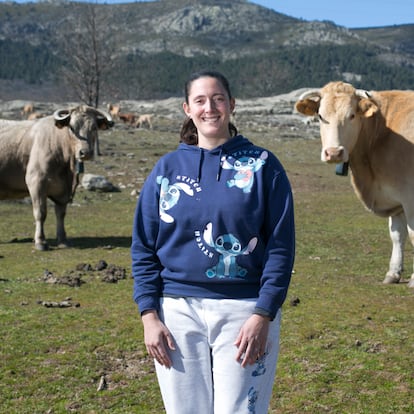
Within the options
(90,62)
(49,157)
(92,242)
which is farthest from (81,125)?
(90,62)

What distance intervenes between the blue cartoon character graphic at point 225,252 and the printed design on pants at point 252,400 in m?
0.51

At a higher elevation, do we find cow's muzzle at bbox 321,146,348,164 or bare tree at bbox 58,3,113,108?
bare tree at bbox 58,3,113,108

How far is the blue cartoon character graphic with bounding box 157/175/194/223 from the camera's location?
2.96 metres

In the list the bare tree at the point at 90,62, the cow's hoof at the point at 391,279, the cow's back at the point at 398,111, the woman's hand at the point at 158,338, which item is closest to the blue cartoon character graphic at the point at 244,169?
the woman's hand at the point at 158,338

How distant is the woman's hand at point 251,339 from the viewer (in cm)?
283

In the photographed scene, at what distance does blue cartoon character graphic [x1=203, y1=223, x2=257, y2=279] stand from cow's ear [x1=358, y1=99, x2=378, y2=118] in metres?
4.92

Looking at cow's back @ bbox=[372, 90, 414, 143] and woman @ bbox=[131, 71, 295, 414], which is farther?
cow's back @ bbox=[372, 90, 414, 143]

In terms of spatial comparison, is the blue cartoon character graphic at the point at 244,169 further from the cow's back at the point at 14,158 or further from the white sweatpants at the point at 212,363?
the cow's back at the point at 14,158

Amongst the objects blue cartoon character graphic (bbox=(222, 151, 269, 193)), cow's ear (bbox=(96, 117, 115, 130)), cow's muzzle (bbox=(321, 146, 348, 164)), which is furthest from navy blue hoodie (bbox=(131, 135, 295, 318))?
cow's ear (bbox=(96, 117, 115, 130))

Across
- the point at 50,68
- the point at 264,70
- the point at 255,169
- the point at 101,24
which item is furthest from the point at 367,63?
the point at 255,169

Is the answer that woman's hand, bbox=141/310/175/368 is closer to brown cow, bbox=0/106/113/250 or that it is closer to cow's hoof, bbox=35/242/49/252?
brown cow, bbox=0/106/113/250

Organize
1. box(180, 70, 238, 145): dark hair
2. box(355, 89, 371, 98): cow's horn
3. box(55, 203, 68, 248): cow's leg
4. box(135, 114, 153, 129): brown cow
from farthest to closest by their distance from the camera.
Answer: box(135, 114, 153, 129): brown cow → box(55, 203, 68, 248): cow's leg → box(355, 89, 371, 98): cow's horn → box(180, 70, 238, 145): dark hair

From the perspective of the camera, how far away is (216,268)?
289cm

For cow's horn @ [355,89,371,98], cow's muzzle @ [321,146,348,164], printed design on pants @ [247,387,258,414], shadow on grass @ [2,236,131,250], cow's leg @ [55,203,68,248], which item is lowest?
shadow on grass @ [2,236,131,250]
